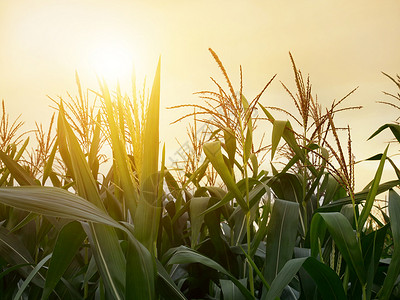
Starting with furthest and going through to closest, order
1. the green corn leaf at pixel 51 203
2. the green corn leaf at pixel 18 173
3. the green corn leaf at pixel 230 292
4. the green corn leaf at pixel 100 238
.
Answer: the green corn leaf at pixel 18 173 → the green corn leaf at pixel 230 292 → the green corn leaf at pixel 100 238 → the green corn leaf at pixel 51 203

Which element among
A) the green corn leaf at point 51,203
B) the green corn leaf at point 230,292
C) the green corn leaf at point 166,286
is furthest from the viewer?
the green corn leaf at point 230,292

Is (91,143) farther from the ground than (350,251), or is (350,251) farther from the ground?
(91,143)

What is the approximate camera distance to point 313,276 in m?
1.00

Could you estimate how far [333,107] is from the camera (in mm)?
1216

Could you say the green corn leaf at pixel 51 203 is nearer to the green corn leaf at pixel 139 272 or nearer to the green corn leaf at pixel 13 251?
the green corn leaf at pixel 139 272

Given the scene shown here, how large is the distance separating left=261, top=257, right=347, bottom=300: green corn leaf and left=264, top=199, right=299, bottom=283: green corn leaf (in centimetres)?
8

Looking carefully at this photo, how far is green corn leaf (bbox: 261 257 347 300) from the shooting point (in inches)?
36.0

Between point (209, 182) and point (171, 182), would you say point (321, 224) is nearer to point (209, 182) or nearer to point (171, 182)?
point (171, 182)

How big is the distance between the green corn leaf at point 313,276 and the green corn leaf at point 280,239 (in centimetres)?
8

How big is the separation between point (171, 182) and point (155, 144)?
0.53 metres

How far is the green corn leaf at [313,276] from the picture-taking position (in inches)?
36.0

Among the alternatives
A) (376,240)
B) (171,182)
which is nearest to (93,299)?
(171,182)

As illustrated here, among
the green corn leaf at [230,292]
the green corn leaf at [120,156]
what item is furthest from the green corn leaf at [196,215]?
the green corn leaf at [120,156]

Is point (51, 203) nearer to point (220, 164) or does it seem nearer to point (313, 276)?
point (220, 164)
